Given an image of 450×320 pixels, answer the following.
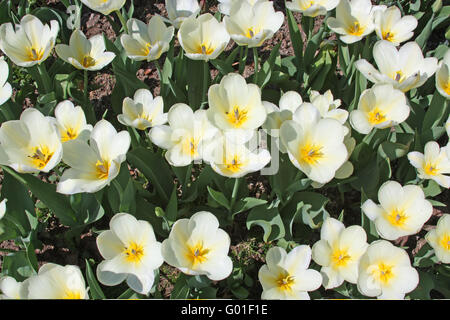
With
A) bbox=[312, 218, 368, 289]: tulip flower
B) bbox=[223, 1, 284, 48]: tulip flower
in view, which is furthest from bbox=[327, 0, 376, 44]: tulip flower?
bbox=[312, 218, 368, 289]: tulip flower

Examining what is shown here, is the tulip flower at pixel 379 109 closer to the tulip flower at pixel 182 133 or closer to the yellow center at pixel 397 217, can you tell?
the yellow center at pixel 397 217

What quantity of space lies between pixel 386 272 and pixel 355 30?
1.49 meters

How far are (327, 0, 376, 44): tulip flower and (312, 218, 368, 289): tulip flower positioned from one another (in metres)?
1.25

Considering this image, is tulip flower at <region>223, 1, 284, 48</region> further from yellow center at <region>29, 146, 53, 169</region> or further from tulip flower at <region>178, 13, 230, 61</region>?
yellow center at <region>29, 146, 53, 169</region>

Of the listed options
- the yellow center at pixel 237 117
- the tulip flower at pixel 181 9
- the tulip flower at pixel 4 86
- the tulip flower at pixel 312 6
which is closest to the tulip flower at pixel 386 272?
the yellow center at pixel 237 117

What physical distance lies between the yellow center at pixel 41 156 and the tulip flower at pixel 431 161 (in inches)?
73.5

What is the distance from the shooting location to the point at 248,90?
2.22 m

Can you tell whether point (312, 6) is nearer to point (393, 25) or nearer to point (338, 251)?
point (393, 25)

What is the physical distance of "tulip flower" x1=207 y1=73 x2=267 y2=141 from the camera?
6.96 ft

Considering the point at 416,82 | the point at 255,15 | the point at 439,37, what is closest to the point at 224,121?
the point at 255,15

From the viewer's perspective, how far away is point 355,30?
2713 mm

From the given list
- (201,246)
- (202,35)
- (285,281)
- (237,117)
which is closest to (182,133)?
(237,117)

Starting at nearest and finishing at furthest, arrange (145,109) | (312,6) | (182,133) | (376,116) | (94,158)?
(94,158), (182,133), (376,116), (145,109), (312,6)

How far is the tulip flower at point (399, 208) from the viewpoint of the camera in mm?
2123
